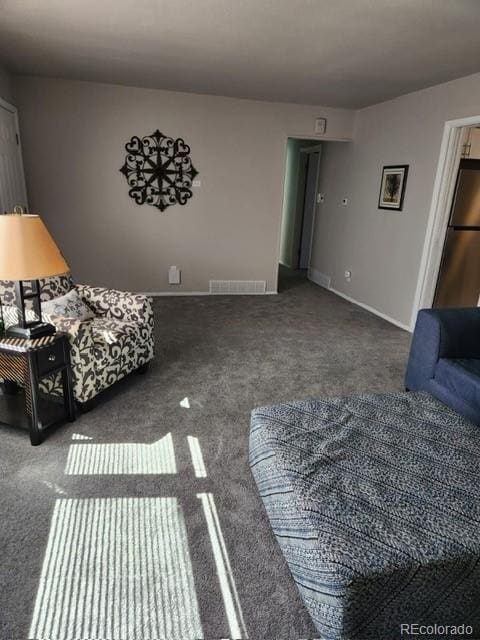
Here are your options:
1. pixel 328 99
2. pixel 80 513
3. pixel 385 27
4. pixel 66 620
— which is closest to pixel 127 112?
pixel 328 99

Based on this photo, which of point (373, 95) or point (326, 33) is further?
point (373, 95)

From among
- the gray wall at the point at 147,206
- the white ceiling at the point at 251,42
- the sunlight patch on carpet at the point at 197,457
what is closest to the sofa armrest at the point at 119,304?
the sunlight patch on carpet at the point at 197,457

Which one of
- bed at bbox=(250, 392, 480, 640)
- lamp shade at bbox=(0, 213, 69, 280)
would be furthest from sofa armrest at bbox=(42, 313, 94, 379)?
bed at bbox=(250, 392, 480, 640)

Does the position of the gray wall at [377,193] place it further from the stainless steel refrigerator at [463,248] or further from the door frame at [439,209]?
the stainless steel refrigerator at [463,248]

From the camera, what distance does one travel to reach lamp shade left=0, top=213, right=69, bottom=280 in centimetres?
201

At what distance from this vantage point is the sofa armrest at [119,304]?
3176 millimetres

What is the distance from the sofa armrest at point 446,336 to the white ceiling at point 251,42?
1846 mm

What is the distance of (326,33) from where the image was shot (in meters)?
2.90

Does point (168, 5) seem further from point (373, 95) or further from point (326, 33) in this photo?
point (373, 95)

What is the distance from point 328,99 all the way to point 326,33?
7.36 feet

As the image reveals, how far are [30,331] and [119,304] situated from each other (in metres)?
1.02

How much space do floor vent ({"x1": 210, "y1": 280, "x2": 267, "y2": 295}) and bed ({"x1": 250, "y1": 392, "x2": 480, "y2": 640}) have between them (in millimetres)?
4021

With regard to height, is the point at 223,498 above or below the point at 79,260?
below

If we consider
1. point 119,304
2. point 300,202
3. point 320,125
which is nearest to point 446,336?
point 119,304
